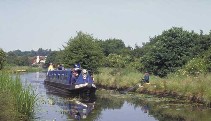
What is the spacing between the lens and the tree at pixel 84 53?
40531mm

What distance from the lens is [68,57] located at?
1644 inches

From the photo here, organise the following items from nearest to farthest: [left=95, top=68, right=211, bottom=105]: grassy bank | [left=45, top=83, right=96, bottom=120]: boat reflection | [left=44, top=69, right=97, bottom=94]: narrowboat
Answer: [left=45, top=83, right=96, bottom=120]: boat reflection < [left=95, top=68, right=211, bottom=105]: grassy bank < [left=44, top=69, right=97, bottom=94]: narrowboat

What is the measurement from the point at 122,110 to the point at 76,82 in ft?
23.6

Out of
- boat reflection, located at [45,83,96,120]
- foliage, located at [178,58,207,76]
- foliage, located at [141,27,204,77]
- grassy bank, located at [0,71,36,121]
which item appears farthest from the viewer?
foliage, located at [141,27,204,77]

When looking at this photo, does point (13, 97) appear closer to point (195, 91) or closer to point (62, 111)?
point (62, 111)

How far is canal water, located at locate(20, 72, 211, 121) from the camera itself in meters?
18.5

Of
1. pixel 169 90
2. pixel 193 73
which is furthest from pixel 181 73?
pixel 169 90

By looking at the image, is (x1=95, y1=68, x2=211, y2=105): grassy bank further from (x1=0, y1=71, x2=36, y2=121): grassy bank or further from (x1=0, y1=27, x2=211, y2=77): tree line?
(x1=0, y1=71, x2=36, y2=121): grassy bank

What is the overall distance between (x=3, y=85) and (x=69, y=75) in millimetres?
16320

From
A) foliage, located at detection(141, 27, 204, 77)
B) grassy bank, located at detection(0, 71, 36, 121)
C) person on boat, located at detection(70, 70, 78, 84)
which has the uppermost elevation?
foliage, located at detection(141, 27, 204, 77)

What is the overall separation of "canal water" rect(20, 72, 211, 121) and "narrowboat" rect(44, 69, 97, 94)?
0.72 m

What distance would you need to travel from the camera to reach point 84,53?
1604 inches

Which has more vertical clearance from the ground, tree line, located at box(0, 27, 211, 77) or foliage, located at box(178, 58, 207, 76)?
tree line, located at box(0, 27, 211, 77)

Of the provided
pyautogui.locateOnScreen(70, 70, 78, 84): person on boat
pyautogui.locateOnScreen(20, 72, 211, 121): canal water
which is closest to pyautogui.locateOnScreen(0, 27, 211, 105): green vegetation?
pyautogui.locateOnScreen(70, 70, 78, 84): person on boat
